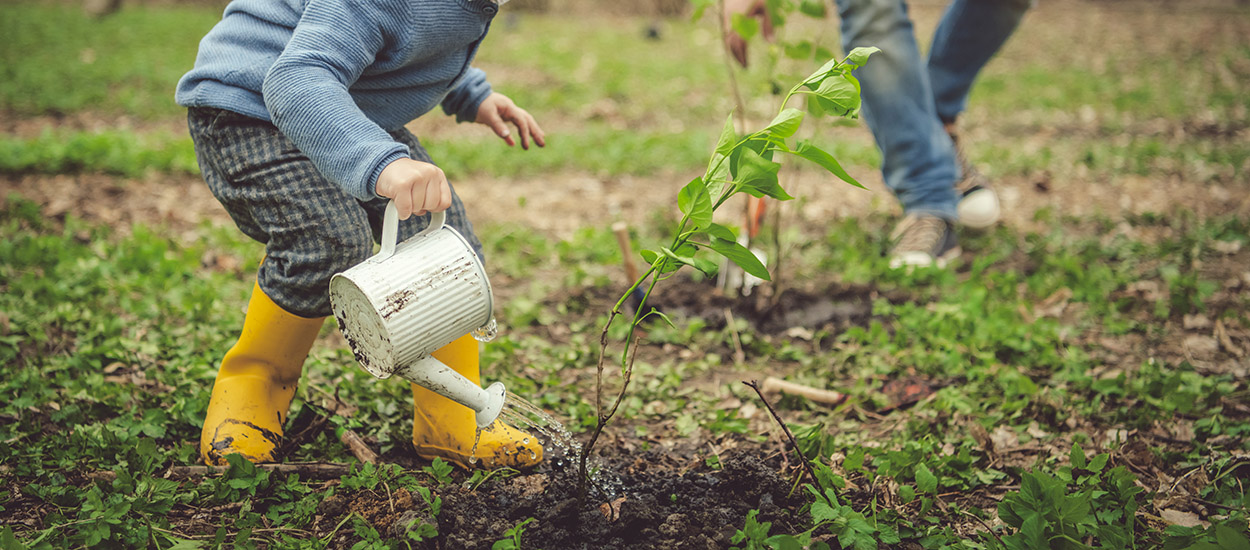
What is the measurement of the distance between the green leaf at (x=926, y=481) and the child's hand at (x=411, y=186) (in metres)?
1.06

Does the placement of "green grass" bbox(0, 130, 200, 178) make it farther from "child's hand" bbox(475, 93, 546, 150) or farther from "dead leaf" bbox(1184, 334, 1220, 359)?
"dead leaf" bbox(1184, 334, 1220, 359)

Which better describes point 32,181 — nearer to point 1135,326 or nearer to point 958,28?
point 958,28

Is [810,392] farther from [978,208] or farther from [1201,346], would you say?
[978,208]

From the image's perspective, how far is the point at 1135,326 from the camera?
8.07ft

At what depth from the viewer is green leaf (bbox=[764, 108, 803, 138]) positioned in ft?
3.81

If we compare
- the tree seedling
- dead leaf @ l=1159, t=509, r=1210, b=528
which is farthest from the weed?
dead leaf @ l=1159, t=509, r=1210, b=528

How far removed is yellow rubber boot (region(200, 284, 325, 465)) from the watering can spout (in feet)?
1.30


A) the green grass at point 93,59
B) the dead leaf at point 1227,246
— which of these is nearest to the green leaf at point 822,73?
the dead leaf at point 1227,246

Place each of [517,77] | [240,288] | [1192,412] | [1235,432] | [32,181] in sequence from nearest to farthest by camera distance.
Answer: [1235,432] → [1192,412] → [240,288] → [32,181] → [517,77]

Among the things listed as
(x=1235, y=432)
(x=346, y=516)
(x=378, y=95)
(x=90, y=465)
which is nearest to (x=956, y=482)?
(x=1235, y=432)

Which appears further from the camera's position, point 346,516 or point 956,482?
point 956,482

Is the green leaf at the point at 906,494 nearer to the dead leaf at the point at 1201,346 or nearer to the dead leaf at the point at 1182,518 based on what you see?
the dead leaf at the point at 1182,518

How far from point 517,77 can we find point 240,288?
15.8 ft

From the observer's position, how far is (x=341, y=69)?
4.78 feet
